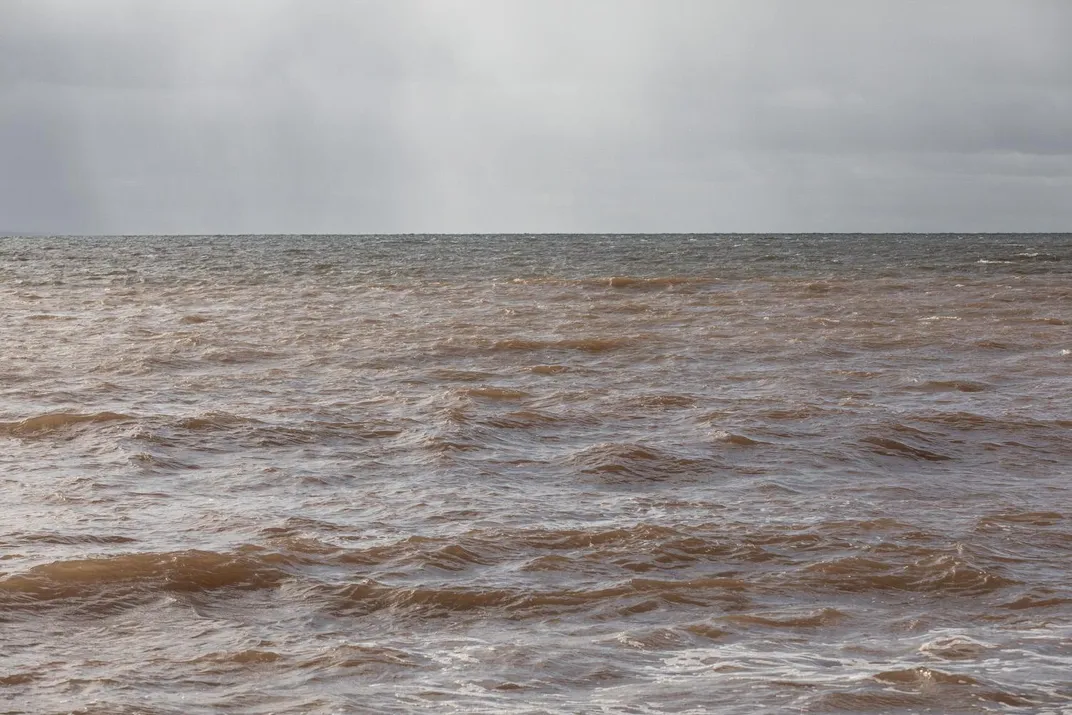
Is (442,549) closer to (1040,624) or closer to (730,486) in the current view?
(730,486)

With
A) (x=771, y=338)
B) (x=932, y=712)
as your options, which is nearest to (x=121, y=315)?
(x=771, y=338)

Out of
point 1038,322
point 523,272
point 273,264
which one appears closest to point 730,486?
point 1038,322

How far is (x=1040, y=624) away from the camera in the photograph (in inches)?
216

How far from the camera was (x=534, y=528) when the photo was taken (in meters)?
7.22

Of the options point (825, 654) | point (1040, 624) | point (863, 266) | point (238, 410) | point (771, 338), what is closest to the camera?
point (825, 654)

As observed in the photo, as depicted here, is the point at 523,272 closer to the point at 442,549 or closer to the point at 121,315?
the point at 121,315

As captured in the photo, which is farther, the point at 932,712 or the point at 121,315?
the point at 121,315

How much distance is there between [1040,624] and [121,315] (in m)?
22.3

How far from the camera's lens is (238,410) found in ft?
37.9

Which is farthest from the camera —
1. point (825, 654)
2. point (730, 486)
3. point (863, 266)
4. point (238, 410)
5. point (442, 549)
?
point (863, 266)

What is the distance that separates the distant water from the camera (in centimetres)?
479

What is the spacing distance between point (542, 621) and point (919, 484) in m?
4.19

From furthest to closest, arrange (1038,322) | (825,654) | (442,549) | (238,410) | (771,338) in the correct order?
(1038,322) < (771,338) < (238,410) < (442,549) < (825,654)

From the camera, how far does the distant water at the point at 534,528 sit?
4.79 m
